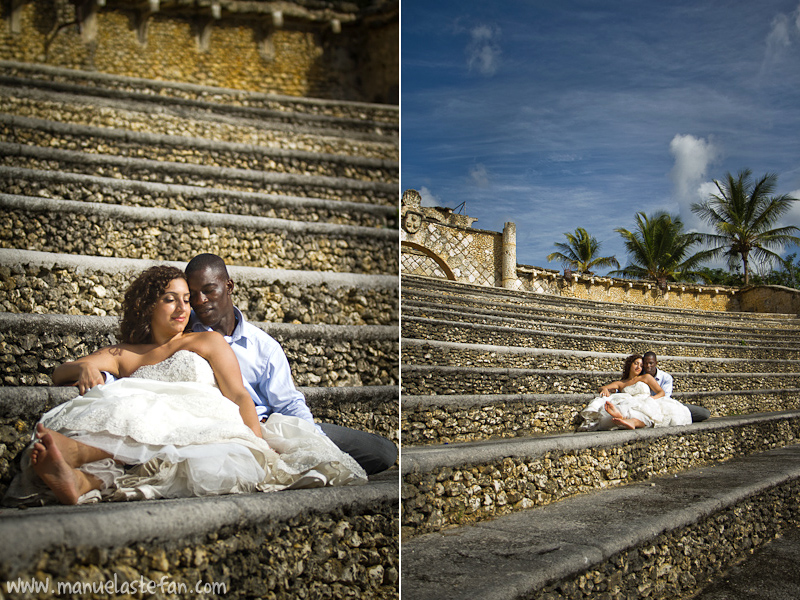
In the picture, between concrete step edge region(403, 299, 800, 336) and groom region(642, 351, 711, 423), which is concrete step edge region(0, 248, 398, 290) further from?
concrete step edge region(403, 299, 800, 336)

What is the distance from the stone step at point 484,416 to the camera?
2.23 m

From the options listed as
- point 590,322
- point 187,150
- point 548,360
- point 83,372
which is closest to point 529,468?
point 83,372

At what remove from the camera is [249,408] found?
0.94 m

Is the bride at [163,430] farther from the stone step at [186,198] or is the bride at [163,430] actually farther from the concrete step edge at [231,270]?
the stone step at [186,198]

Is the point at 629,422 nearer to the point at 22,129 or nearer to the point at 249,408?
the point at 249,408

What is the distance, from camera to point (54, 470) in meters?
0.72

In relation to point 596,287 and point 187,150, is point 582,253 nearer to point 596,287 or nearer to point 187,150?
point 596,287

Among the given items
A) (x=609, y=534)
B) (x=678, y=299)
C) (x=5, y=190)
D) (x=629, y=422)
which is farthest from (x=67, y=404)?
(x=678, y=299)

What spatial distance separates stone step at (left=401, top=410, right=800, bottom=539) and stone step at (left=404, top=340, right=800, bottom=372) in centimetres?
114

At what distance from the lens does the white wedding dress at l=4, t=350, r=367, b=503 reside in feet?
2.55

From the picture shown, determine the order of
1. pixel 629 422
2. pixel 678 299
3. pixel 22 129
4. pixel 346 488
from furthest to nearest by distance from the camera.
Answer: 1. pixel 678 299
2. pixel 629 422
3. pixel 22 129
4. pixel 346 488

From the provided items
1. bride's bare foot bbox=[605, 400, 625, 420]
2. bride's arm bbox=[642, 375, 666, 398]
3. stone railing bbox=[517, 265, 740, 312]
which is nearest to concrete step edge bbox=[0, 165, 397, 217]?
bride's bare foot bbox=[605, 400, 625, 420]

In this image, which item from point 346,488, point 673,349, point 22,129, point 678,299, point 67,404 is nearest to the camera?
point 67,404

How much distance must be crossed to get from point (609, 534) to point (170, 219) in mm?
1431
